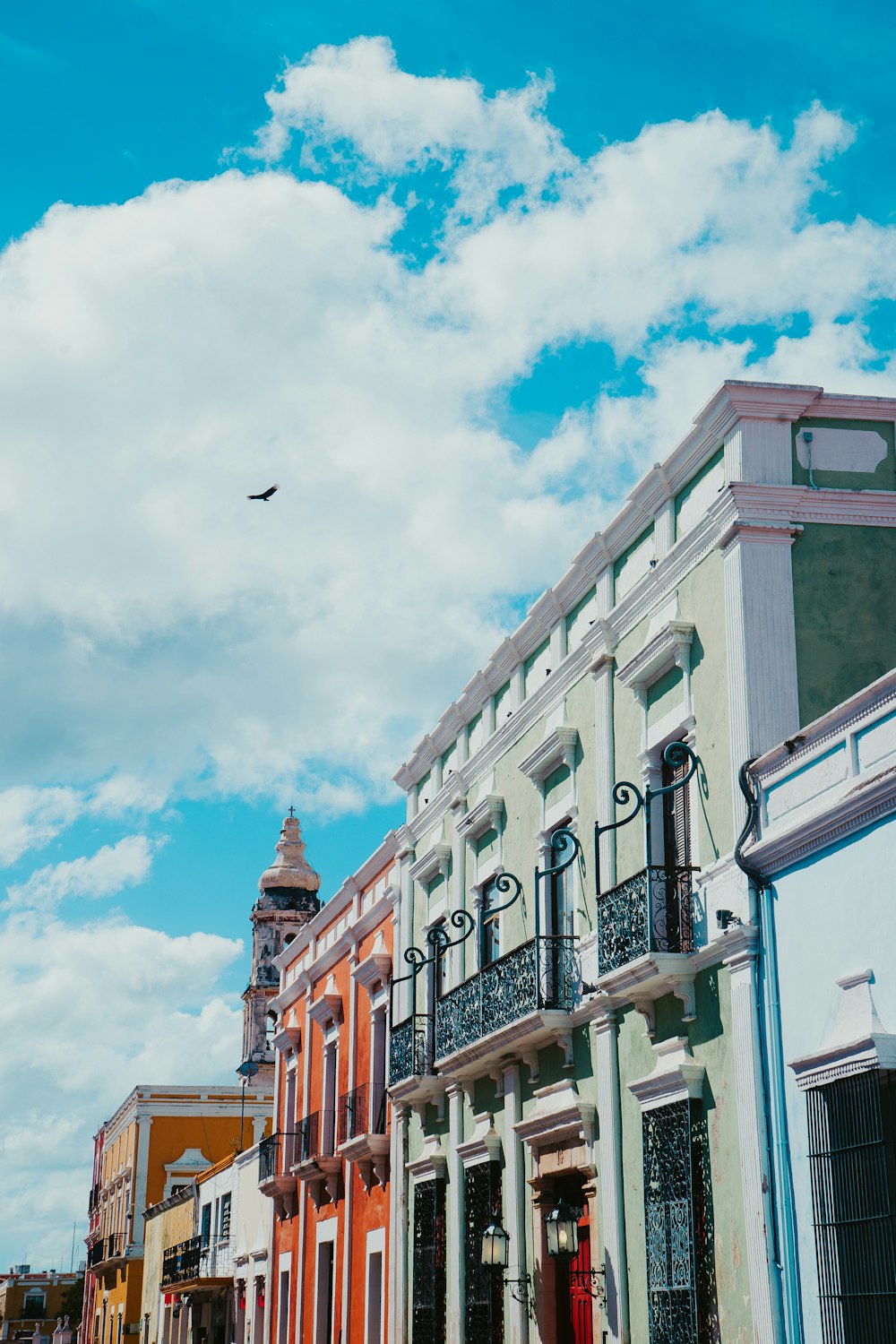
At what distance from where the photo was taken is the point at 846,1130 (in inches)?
384

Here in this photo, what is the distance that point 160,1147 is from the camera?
1854 inches

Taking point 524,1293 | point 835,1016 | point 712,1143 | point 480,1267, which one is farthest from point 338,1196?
point 835,1016

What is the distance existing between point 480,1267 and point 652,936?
552 centimetres

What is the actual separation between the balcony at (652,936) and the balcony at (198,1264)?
62.9 ft

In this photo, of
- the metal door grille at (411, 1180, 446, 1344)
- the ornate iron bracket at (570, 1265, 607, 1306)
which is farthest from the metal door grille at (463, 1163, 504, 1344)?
the ornate iron bracket at (570, 1265, 607, 1306)

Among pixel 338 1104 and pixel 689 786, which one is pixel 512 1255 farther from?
pixel 338 1104

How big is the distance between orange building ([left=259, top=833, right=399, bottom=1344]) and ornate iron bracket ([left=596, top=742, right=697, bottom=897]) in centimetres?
747

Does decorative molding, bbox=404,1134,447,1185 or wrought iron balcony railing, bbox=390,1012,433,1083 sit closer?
decorative molding, bbox=404,1134,447,1185

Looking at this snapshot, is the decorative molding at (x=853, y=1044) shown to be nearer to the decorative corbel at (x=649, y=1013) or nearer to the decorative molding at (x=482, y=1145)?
the decorative corbel at (x=649, y=1013)

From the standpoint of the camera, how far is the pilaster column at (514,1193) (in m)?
14.6

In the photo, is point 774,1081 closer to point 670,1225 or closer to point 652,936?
point 652,936

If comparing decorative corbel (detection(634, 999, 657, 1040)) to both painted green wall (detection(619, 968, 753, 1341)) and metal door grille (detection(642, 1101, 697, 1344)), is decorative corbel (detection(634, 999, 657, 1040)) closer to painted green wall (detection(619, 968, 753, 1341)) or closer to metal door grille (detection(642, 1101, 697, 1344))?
painted green wall (detection(619, 968, 753, 1341))

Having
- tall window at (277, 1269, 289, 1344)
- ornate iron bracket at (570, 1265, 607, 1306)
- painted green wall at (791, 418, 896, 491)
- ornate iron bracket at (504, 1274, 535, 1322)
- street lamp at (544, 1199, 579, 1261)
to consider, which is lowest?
tall window at (277, 1269, 289, 1344)

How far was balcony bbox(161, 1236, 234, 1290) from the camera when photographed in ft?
98.3
